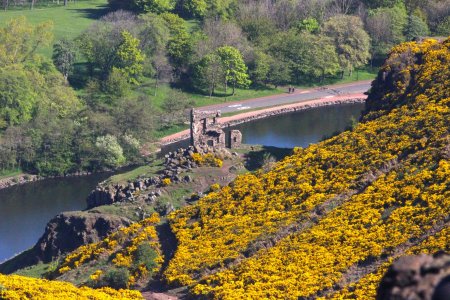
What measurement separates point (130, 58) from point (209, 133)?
5531 centimetres

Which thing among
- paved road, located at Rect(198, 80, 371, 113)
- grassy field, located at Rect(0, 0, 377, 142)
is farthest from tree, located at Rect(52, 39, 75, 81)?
paved road, located at Rect(198, 80, 371, 113)

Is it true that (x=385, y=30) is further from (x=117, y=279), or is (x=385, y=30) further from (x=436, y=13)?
(x=117, y=279)

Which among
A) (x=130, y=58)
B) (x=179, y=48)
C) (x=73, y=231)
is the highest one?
(x=179, y=48)

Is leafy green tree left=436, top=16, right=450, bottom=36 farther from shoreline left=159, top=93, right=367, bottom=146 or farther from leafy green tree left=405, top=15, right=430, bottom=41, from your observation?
shoreline left=159, top=93, right=367, bottom=146

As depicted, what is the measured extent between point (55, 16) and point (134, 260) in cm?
12881

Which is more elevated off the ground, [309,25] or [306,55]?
[309,25]

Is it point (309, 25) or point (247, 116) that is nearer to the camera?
point (247, 116)

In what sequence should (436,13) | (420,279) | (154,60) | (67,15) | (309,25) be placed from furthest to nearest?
(67,15) < (436,13) < (309,25) < (154,60) < (420,279)

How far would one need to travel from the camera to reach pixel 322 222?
56.5 metres

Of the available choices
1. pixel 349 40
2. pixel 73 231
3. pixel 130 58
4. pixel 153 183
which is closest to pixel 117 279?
pixel 73 231

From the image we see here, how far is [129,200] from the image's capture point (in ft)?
255

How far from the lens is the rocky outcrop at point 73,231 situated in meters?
72.8

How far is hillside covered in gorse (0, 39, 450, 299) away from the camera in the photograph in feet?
162

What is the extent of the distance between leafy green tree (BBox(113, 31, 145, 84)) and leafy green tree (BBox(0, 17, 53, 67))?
13006mm
